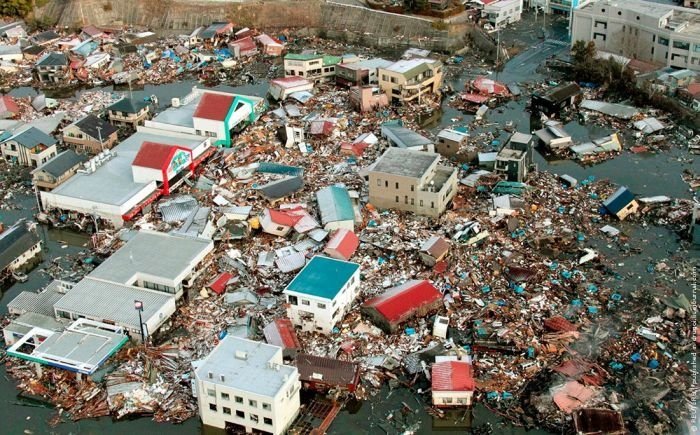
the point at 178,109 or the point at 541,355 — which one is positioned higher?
the point at 178,109

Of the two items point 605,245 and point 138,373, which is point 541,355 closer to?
point 605,245

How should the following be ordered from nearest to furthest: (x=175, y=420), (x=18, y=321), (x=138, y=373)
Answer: (x=175, y=420) → (x=138, y=373) → (x=18, y=321)

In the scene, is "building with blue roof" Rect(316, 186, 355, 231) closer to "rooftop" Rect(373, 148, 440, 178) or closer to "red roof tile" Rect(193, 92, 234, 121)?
"rooftop" Rect(373, 148, 440, 178)

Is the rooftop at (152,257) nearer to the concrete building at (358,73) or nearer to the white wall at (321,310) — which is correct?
the white wall at (321,310)

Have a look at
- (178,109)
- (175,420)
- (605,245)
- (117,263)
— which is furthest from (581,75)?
(175,420)

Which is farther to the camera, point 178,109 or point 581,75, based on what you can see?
point 581,75

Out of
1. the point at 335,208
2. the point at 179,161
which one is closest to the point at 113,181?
the point at 179,161

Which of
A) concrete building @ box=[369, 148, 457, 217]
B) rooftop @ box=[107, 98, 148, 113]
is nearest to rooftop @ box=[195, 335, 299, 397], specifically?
concrete building @ box=[369, 148, 457, 217]

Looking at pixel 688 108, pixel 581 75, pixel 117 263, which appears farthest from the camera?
pixel 581 75
